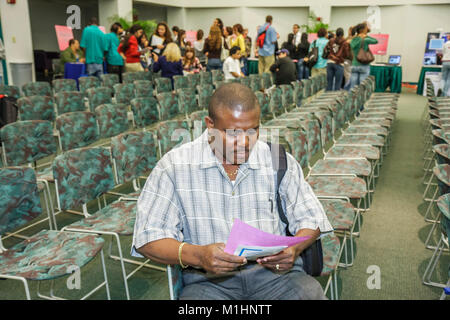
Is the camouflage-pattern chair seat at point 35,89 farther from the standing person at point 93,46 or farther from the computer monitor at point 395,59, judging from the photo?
the computer monitor at point 395,59

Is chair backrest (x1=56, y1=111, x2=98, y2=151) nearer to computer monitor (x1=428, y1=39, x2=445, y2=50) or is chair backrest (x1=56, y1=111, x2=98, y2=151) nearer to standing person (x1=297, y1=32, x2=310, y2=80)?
standing person (x1=297, y1=32, x2=310, y2=80)

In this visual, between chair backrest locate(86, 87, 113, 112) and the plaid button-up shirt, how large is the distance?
4.03 metres

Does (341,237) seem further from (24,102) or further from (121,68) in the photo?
(121,68)

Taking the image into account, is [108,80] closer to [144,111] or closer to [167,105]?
[167,105]

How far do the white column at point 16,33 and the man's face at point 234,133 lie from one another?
8.61 metres

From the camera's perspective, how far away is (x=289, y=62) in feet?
24.9

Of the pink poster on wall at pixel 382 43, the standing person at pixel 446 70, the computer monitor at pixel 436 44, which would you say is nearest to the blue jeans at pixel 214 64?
the standing person at pixel 446 70

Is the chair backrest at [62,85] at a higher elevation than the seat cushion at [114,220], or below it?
higher

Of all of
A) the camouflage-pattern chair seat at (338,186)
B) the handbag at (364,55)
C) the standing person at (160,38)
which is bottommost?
the camouflage-pattern chair seat at (338,186)

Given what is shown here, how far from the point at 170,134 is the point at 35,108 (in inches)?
80.3

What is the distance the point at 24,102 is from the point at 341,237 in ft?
12.2

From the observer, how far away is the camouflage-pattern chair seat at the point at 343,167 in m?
3.43

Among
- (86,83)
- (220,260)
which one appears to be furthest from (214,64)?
(220,260)

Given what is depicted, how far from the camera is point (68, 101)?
5.07 meters
